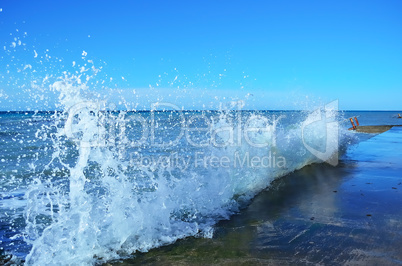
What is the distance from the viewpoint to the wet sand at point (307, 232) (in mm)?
3025

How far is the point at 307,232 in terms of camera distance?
362cm

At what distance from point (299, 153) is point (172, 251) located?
249 inches

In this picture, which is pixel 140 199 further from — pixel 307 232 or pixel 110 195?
pixel 307 232

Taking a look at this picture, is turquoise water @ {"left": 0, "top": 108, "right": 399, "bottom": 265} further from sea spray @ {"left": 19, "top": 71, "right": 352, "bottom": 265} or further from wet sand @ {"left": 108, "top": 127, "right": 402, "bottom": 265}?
wet sand @ {"left": 108, "top": 127, "right": 402, "bottom": 265}

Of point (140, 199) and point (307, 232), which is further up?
point (140, 199)

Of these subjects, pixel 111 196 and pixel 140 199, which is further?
pixel 140 199

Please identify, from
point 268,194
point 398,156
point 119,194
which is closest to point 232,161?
point 268,194

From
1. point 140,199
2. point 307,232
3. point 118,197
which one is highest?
point 118,197

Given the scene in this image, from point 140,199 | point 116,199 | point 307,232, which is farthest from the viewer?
point 140,199

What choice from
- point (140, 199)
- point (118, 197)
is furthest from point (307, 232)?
point (118, 197)

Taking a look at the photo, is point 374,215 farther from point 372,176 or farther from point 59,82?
point 59,82

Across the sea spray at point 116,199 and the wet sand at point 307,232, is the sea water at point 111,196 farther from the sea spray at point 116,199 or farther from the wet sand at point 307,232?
the wet sand at point 307,232

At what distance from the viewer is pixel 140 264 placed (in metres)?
3.03

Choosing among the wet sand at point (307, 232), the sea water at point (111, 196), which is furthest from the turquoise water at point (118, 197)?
the wet sand at point (307, 232)
